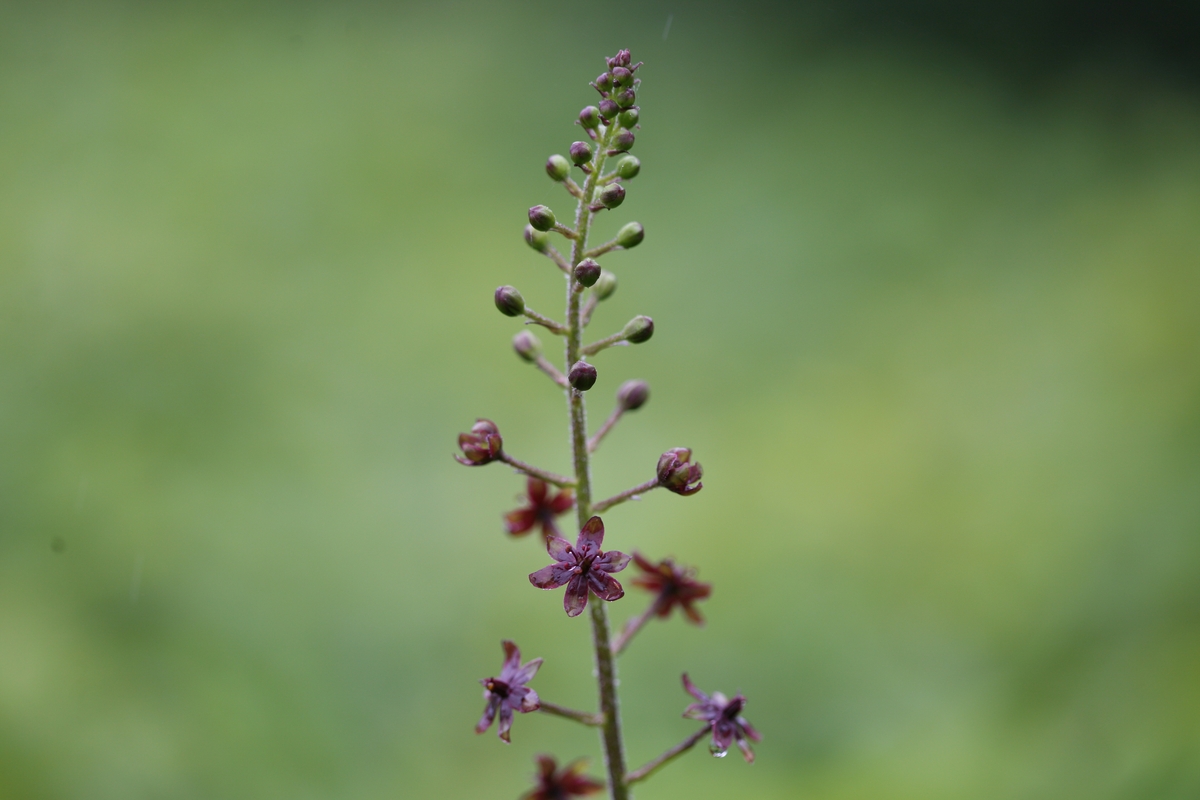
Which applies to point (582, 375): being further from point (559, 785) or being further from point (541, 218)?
point (559, 785)

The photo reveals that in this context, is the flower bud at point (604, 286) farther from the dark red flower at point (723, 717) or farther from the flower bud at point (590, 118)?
the dark red flower at point (723, 717)

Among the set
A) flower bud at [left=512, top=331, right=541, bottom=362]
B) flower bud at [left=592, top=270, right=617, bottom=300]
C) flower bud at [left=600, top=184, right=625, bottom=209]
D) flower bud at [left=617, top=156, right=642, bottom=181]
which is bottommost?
flower bud at [left=512, top=331, right=541, bottom=362]

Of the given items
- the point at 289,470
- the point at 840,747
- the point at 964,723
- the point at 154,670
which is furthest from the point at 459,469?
the point at 964,723

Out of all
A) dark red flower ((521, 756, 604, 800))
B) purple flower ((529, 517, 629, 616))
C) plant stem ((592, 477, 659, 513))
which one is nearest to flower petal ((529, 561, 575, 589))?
purple flower ((529, 517, 629, 616))

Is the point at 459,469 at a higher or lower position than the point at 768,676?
higher

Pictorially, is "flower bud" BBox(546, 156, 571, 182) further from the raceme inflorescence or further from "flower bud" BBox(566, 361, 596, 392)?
"flower bud" BBox(566, 361, 596, 392)

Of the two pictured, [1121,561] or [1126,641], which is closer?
[1126,641]

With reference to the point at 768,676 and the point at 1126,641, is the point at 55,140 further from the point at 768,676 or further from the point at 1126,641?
the point at 1126,641
